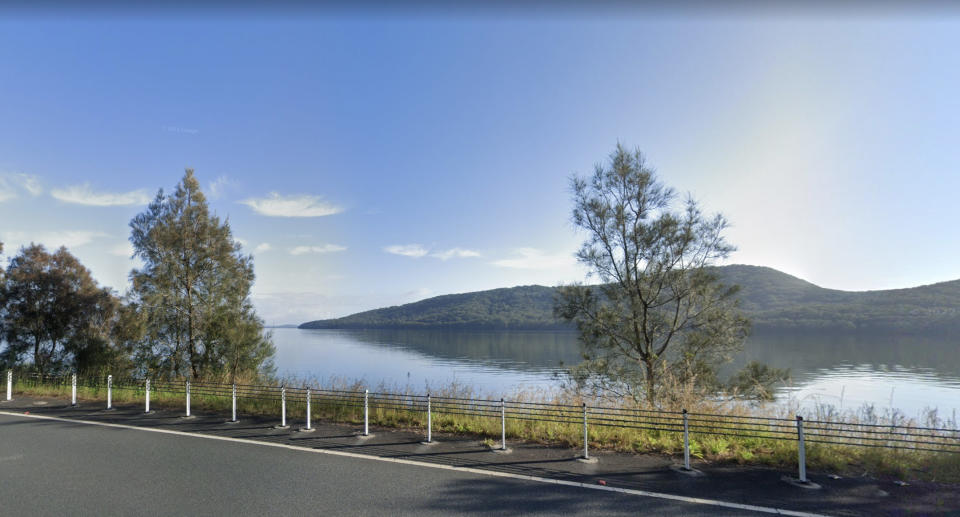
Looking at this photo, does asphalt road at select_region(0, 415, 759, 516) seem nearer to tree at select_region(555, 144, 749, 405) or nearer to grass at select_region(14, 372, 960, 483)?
grass at select_region(14, 372, 960, 483)

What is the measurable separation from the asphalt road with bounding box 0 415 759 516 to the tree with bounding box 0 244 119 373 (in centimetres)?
1674

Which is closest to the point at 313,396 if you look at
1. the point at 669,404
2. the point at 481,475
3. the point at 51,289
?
the point at 481,475

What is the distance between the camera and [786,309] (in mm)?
90875

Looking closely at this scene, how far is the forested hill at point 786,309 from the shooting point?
7681 cm

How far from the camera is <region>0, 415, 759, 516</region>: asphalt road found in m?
4.90

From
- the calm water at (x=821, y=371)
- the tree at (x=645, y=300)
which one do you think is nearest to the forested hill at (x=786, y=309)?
the calm water at (x=821, y=371)

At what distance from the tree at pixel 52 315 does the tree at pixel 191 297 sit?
3378 mm

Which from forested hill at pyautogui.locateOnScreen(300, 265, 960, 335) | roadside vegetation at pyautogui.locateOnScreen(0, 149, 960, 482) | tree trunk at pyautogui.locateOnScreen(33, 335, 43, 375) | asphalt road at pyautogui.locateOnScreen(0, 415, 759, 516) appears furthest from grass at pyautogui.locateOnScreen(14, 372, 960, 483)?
forested hill at pyautogui.locateOnScreen(300, 265, 960, 335)

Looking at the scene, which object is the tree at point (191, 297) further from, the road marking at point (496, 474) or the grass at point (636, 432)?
the road marking at point (496, 474)

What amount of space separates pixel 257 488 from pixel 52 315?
76.3ft

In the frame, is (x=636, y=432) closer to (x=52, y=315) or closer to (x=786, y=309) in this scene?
(x=52, y=315)

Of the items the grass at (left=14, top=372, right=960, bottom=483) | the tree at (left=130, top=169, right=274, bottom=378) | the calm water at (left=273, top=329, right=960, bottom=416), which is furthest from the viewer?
the calm water at (left=273, top=329, right=960, bottom=416)

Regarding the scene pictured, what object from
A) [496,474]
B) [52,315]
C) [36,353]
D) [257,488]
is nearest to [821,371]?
[496,474]

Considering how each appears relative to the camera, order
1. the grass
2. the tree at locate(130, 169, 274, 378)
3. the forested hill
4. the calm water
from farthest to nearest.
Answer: the forested hill, the calm water, the tree at locate(130, 169, 274, 378), the grass
